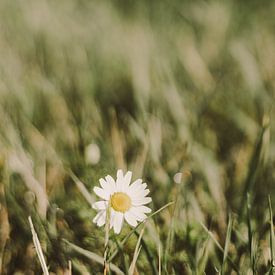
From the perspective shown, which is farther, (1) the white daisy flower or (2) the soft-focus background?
(2) the soft-focus background

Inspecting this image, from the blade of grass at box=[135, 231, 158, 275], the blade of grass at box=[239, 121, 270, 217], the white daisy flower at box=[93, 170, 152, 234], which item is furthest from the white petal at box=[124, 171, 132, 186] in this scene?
the blade of grass at box=[239, 121, 270, 217]

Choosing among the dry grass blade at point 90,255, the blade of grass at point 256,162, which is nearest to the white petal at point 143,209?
the dry grass blade at point 90,255

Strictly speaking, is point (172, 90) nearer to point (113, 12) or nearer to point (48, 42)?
point (48, 42)

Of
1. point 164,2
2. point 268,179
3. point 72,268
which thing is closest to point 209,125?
point 268,179

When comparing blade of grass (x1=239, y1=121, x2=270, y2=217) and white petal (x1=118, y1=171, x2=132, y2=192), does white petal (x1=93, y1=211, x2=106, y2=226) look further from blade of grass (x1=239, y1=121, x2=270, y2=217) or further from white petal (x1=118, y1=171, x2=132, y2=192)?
blade of grass (x1=239, y1=121, x2=270, y2=217)

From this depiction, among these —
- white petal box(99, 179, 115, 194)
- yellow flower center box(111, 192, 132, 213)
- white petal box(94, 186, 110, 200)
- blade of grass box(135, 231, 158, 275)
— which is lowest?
blade of grass box(135, 231, 158, 275)

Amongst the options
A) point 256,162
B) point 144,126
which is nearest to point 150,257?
point 256,162

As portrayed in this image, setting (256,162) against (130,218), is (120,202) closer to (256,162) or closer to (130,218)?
(130,218)

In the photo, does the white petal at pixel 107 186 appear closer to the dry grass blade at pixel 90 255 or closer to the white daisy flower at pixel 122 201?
the white daisy flower at pixel 122 201
